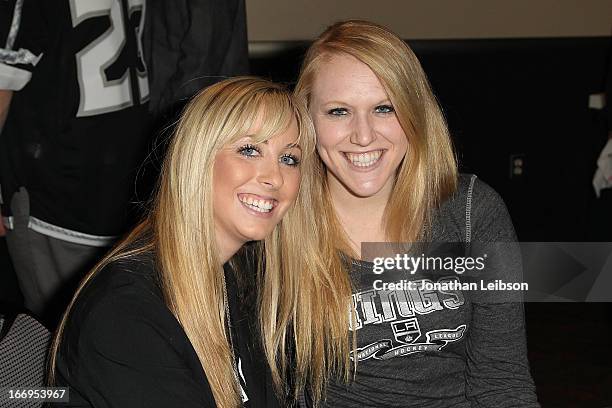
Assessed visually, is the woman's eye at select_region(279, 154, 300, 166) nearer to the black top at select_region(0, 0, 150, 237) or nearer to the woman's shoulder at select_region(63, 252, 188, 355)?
the woman's shoulder at select_region(63, 252, 188, 355)

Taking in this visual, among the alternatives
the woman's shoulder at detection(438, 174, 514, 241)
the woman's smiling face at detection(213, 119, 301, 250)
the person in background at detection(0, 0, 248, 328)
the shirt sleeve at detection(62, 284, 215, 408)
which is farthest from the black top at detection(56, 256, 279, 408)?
the person in background at detection(0, 0, 248, 328)

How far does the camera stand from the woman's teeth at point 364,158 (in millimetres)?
1638

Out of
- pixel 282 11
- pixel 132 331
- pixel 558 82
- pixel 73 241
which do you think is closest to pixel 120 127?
pixel 73 241

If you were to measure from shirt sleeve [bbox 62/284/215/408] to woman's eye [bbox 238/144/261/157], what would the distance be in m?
0.28

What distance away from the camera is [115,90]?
2.50 m

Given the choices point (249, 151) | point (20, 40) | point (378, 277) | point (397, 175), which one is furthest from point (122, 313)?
point (20, 40)

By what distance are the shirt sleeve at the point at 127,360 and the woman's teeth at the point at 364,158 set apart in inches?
21.1

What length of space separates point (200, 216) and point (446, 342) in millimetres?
563

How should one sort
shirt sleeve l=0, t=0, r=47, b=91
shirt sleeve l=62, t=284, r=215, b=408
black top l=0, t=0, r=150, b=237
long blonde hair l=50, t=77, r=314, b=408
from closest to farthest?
1. shirt sleeve l=62, t=284, r=215, b=408
2. long blonde hair l=50, t=77, r=314, b=408
3. shirt sleeve l=0, t=0, r=47, b=91
4. black top l=0, t=0, r=150, b=237

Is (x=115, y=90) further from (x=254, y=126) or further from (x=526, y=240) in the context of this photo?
(x=526, y=240)

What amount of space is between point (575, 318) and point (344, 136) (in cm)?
222

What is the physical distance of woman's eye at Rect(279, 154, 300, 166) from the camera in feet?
4.80

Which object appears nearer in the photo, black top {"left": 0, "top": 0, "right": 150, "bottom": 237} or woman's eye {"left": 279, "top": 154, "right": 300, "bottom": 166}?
woman's eye {"left": 279, "top": 154, "right": 300, "bottom": 166}

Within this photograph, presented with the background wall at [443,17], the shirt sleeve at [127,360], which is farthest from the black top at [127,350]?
the background wall at [443,17]
